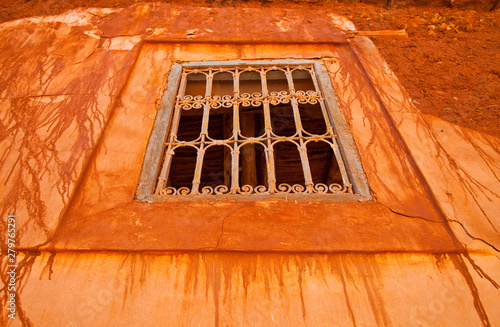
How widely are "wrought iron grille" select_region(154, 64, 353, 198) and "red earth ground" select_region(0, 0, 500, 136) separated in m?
1.03

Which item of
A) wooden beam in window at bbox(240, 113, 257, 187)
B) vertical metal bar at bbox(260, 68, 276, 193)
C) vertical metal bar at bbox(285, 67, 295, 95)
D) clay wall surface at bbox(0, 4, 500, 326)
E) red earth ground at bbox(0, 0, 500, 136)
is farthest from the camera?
wooden beam in window at bbox(240, 113, 257, 187)

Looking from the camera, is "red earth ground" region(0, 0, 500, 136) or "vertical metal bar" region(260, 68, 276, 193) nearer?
"vertical metal bar" region(260, 68, 276, 193)

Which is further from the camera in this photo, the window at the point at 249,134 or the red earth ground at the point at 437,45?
the red earth ground at the point at 437,45

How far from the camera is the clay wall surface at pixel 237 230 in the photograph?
155 centimetres

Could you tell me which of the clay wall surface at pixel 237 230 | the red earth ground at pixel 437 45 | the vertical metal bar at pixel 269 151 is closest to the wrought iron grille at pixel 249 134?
the vertical metal bar at pixel 269 151

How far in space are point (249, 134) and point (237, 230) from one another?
7.87 feet

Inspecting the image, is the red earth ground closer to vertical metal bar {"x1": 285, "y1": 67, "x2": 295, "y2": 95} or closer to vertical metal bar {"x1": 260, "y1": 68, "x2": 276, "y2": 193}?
vertical metal bar {"x1": 285, "y1": 67, "x2": 295, "y2": 95}

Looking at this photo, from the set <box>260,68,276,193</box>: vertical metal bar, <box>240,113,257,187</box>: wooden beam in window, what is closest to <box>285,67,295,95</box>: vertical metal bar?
→ <box>260,68,276,193</box>: vertical metal bar

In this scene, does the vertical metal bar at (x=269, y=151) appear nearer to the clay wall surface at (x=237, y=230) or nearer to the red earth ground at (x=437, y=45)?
the clay wall surface at (x=237, y=230)

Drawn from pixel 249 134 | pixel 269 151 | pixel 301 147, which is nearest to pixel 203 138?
pixel 269 151

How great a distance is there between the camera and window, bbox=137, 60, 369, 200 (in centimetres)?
217

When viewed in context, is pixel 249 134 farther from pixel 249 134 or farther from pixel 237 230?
pixel 237 230

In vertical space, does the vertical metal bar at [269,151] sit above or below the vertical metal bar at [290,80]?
below

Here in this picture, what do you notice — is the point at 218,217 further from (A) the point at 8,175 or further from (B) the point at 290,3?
(B) the point at 290,3
